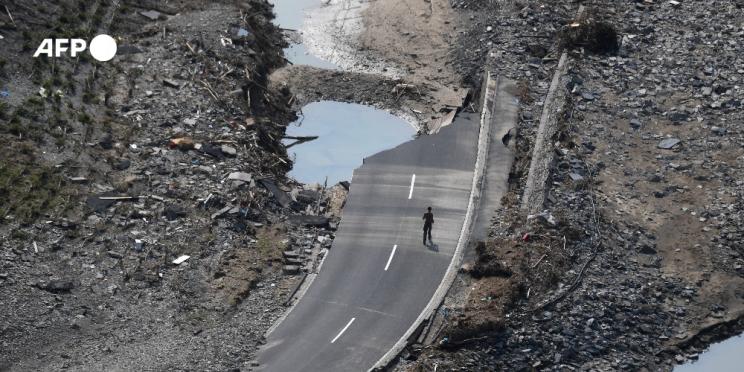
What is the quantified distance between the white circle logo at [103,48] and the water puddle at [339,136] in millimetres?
6449

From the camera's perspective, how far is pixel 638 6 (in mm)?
46094

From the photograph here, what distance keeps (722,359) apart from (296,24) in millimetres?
23367

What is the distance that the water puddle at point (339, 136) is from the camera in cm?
3988

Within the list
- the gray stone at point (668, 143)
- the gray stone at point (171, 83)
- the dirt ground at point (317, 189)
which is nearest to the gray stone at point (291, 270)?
the dirt ground at point (317, 189)

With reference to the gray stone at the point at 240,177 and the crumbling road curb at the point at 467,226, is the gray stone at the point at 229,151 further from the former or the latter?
the crumbling road curb at the point at 467,226

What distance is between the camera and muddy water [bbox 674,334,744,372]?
3167 centimetres

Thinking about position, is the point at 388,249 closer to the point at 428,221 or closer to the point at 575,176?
the point at 428,221

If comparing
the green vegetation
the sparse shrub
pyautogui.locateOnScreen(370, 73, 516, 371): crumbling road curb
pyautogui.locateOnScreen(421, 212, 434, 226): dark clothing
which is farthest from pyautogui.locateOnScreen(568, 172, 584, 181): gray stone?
the green vegetation

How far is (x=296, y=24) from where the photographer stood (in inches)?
1929

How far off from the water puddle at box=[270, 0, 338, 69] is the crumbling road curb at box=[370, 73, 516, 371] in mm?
7210

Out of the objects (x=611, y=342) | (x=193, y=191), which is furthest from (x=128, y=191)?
(x=611, y=342)

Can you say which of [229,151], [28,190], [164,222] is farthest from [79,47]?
[164,222]

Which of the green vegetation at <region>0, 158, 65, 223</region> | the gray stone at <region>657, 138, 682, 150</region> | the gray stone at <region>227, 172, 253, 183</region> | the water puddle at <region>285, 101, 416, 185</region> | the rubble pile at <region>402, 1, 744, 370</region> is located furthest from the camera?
the water puddle at <region>285, 101, 416, 185</region>

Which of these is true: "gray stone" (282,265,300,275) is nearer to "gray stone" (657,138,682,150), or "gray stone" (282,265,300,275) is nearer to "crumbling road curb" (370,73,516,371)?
"crumbling road curb" (370,73,516,371)
